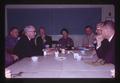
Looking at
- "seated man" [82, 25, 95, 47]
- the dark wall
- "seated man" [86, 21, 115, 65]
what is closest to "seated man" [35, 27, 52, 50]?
the dark wall

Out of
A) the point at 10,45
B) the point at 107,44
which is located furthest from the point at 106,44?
the point at 10,45

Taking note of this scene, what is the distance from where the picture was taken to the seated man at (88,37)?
545 centimetres

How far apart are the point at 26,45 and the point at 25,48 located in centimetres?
3

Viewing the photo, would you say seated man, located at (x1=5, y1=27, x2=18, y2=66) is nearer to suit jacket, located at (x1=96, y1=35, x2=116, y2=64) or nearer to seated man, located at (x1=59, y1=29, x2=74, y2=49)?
seated man, located at (x1=59, y1=29, x2=74, y2=49)

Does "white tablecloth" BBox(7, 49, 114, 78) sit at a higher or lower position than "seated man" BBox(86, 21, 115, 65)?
lower

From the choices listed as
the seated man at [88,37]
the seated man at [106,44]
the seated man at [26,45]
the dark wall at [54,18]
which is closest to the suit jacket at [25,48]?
the seated man at [26,45]

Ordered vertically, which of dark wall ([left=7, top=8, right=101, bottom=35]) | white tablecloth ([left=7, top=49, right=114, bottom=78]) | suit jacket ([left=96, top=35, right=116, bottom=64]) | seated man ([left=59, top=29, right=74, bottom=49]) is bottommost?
white tablecloth ([left=7, top=49, right=114, bottom=78])

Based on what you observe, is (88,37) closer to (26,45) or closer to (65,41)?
(65,41)

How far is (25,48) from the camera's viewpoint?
5.50m

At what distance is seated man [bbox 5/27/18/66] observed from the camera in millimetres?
5465

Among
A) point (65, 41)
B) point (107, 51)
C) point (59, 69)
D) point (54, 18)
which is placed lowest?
point (59, 69)

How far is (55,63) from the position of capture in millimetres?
5477

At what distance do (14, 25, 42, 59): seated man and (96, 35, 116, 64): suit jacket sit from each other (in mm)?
671
